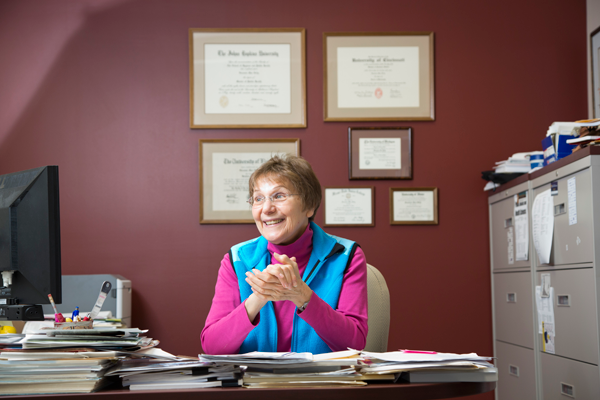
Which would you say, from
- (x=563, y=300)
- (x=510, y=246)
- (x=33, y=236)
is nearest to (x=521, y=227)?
(x=510, y=246)

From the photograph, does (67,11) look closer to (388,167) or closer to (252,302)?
(388,167)

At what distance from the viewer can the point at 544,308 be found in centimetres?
238

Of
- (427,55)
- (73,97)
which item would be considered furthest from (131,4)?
(427,55)

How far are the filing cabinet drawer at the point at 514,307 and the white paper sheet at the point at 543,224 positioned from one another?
0.71ft

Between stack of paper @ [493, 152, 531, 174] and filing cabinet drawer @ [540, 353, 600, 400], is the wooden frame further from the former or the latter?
filing cabinet drawer @ [540, 353, 600, 400]

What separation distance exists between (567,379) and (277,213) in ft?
4.83

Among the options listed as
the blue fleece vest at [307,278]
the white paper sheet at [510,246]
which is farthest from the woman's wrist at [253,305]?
the white paper sheet at [510,246]

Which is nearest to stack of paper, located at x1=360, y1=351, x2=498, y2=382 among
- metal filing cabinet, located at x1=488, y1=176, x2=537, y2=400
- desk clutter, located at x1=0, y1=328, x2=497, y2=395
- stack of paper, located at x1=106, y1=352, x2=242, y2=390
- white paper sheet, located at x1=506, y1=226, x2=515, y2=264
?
desk clutter, located at x1=0, y1=328, x2=497, y2=395

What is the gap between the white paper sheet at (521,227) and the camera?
257 centimetres

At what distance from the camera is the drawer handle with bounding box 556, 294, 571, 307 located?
2156 millimetres

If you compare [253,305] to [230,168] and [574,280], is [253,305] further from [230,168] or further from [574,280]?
[230,168]

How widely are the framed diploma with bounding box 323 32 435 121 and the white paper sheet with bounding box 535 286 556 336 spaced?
120 centimetres

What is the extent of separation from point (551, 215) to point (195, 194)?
74.1 inches

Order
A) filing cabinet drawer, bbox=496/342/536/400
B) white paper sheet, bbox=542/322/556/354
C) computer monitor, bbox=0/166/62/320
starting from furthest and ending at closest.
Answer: filing cabinet drawer, bbox=496/342/536/400
white paper sheet, bbox=542/322/556/354
computer monitor, bbox=0/166/62/320
